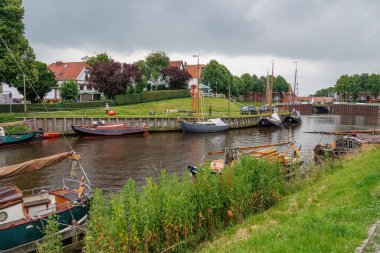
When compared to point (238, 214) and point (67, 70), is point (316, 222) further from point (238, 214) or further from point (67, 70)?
point (67, 70)

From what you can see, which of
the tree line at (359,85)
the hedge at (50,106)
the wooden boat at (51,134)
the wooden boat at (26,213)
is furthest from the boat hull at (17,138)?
the tree line at (359,85)

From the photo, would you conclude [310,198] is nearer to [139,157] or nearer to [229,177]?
[229,177]

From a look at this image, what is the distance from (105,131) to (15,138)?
1114 centimetres

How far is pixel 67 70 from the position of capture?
269 feet

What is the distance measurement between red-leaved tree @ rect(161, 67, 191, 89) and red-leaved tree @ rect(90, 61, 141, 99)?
758 inches

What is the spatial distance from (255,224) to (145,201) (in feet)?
11.5

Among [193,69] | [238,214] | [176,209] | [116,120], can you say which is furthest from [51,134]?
[193,69]

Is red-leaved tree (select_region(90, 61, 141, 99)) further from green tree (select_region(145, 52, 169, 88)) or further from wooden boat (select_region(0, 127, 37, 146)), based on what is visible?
wooden boat (select_region(0, 127, 37, 146))

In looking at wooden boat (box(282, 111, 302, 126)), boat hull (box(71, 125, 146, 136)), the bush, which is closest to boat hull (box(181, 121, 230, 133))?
boat hull (box(71, 125, 146, 136))

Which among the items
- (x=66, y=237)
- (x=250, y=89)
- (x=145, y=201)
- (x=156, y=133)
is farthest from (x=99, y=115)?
(x=250, y=89)

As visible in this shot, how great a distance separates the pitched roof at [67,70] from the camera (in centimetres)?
7950

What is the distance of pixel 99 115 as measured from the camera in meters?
50.6

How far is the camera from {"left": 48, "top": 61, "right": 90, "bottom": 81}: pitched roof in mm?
79500

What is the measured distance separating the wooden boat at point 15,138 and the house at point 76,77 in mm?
39748
